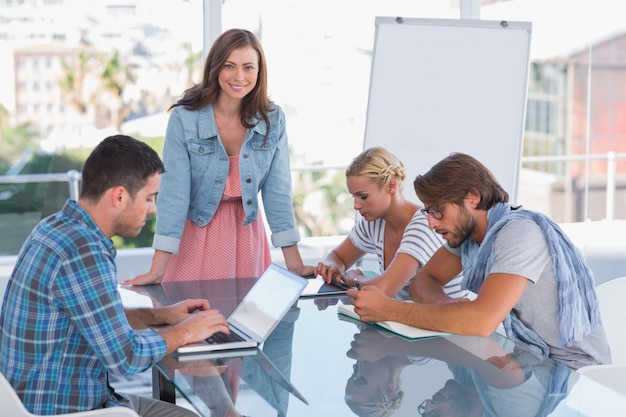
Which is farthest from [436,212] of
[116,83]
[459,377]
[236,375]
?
[116,83]

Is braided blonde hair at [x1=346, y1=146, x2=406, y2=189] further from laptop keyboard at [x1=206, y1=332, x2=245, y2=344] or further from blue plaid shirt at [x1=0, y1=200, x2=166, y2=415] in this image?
blue plaid shirt at [x1=0, y1=200, x2=166, y2=415]

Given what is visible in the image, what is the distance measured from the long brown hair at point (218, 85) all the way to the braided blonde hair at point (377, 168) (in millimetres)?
363

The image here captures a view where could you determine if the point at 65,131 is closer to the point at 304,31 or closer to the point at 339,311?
the point at 304,31

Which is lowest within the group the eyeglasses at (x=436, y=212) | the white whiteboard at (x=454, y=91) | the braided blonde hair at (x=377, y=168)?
the eyeglasses at (x=436, y=212)

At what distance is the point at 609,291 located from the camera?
2.72 meters

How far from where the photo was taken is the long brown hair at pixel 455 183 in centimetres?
234

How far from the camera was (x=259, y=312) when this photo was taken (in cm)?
233

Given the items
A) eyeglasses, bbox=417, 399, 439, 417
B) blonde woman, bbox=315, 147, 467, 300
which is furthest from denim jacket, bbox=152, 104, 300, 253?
eyeglasses, bbox=417, 399, 439, 417

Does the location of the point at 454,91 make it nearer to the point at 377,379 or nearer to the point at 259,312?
the point at 259,312

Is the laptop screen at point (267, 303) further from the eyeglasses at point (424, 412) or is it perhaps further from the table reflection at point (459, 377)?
the eyeglasses at point (424, 412)

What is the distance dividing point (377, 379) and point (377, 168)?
1.13m

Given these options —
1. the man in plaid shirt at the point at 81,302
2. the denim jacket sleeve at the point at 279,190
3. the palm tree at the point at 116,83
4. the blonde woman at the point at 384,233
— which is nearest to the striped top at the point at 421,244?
the blonde woman at the point at 384,233

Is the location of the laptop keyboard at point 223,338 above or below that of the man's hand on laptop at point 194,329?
below

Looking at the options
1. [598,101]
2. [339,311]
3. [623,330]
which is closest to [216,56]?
[339,311]
